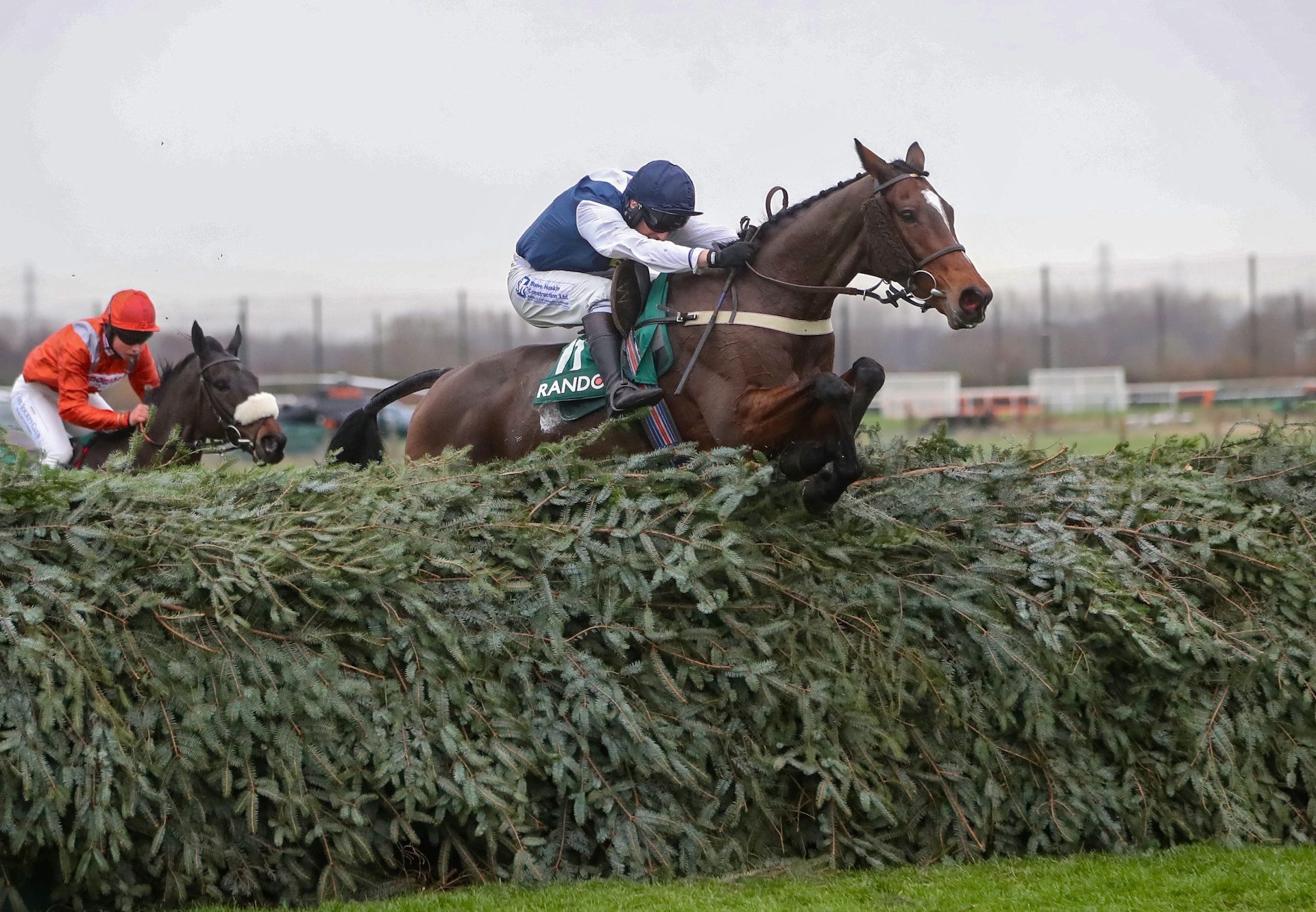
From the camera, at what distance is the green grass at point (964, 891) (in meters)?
3.77

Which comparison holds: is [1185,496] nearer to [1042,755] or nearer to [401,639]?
[1042,755]

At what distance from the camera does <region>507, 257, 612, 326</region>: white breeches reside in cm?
A: 573

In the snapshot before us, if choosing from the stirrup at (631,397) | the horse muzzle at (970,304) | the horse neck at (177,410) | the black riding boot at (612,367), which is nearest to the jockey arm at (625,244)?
the black riding boot at (612,367)

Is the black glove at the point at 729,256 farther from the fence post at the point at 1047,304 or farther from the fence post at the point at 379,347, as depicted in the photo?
the fence post at the point at 1047,304

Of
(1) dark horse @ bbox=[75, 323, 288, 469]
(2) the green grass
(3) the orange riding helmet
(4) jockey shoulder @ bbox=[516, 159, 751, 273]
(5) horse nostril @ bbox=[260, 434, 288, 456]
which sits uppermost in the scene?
(4) jockey shoulder @ bbox=[516, 159, 751, 273]

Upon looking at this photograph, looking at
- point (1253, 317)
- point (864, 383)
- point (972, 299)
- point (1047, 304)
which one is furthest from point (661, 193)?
point (1253, 317)

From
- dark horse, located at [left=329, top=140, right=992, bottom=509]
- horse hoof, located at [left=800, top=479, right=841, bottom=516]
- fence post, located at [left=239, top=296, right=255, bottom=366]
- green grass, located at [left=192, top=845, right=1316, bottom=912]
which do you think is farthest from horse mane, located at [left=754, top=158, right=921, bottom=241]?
fence post, located at [left=239, top=296, right=255, bottom=366]

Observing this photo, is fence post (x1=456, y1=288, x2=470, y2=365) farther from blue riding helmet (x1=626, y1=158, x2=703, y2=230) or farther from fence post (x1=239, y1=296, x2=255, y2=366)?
blue riding helmet (x1=626, y1=158, x2=703, y2=230)

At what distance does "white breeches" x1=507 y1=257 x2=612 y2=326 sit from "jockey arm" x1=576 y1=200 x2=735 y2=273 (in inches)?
9.2

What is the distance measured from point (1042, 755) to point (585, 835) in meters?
1.62

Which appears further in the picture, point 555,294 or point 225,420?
point 225,420

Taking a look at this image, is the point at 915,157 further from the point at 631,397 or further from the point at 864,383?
the point at 631,397

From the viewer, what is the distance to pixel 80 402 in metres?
7.09

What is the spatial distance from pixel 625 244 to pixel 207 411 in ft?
10.2
